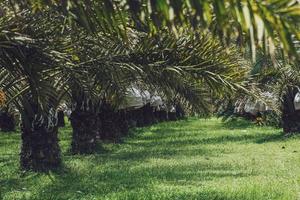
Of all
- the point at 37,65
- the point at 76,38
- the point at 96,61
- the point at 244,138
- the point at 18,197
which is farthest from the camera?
the point at 244,138

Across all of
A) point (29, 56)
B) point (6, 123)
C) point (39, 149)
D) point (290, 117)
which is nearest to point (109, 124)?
point (290, 117)

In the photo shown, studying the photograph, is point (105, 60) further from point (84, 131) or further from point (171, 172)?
point (84, 131)

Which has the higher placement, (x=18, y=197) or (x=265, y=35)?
(x=265, y=35)

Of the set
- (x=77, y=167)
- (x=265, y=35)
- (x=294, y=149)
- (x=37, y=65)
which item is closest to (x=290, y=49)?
(x=265, y=35)

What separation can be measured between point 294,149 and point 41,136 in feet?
26.7

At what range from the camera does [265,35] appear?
3355 mm

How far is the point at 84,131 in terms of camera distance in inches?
659

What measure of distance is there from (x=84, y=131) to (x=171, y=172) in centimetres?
452

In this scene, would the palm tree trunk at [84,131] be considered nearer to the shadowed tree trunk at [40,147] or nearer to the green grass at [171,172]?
the green grass at [171,172]

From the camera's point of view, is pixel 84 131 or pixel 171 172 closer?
pixel 171 172

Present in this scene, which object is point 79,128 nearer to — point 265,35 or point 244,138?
point 244,138

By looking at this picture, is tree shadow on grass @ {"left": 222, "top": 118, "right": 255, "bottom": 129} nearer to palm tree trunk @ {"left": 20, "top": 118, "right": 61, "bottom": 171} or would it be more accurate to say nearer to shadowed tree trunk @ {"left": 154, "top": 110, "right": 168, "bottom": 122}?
shadowed tree trunk @ {"left": 154, "top": 110, "right": 168, "bottom": 122}

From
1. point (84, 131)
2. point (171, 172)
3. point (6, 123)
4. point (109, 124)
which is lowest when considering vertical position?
point (171, 172)

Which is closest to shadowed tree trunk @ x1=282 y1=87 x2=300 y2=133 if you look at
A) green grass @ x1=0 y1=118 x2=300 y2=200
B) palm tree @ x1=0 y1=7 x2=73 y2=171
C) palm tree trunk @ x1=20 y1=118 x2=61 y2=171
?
green grass @ x1=0 y1=118 x2=300 y2=200
